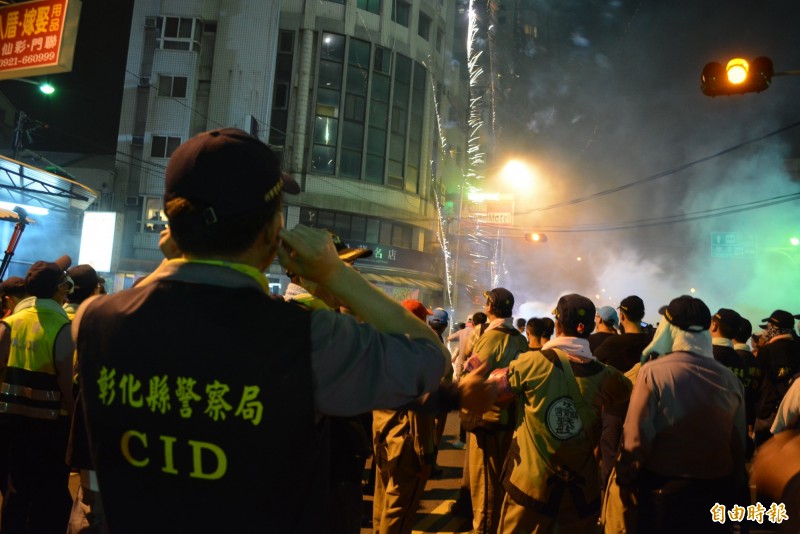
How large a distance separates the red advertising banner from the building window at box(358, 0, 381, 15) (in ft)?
75.8

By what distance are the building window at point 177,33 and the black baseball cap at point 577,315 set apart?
27.6 m

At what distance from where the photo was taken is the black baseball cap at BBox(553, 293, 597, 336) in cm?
388

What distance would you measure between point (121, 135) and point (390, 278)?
1438cm

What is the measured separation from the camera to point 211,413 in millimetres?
1376

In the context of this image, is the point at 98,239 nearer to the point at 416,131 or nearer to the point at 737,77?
the point at 737,77

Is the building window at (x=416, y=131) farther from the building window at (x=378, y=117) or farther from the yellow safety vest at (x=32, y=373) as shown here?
the yellow safety vest at (x=32, y=373)

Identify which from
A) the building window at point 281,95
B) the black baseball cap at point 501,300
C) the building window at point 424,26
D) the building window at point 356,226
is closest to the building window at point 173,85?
the building window at point 281,95

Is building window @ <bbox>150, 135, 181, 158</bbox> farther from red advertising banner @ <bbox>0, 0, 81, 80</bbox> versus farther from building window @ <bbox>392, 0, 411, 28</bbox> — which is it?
red advertising banner @ <bbox>0, 0, 81, 80</bbox>

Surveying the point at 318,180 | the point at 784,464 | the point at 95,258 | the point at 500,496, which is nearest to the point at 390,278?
the point at 318,180

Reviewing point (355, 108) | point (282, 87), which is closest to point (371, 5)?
point (355, 108)

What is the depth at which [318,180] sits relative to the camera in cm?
2784

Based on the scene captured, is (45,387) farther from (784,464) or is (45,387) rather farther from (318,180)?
(318,180)

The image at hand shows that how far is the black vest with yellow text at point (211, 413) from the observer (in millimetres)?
1357

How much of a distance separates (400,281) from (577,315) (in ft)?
81.2
